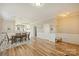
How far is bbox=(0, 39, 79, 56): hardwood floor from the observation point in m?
2.00

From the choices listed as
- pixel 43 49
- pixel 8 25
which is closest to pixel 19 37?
pixel 8 25

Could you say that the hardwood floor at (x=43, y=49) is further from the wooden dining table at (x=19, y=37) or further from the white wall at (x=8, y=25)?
the white wall at (x=8, y=25)

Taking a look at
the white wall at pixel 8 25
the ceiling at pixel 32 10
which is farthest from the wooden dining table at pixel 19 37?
the ceiling at pixel 32 10

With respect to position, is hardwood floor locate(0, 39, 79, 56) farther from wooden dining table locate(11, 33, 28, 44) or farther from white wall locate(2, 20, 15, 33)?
white wall locate(2, 20, 15, 33)

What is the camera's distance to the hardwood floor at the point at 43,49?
2.00 m

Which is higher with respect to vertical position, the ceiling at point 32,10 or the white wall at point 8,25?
the ceiling at point 32,10

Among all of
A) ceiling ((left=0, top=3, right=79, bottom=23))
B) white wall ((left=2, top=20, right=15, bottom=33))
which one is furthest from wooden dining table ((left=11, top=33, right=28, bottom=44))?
ceiling ((left=0, top=3, right=79, bottom=23))

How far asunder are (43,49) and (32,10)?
0.74 meters

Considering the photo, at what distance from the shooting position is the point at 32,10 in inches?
80.8

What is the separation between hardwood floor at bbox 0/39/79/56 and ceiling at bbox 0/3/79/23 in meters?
0.46

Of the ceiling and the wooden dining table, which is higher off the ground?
the ceiling

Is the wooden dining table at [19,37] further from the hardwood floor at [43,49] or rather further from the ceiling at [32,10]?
the ceiling at [32,10]

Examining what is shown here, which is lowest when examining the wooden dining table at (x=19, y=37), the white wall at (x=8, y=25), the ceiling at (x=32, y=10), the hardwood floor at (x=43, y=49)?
the hardwood floor at (x=43, y=49)

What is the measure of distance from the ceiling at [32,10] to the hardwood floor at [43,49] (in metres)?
0.46
